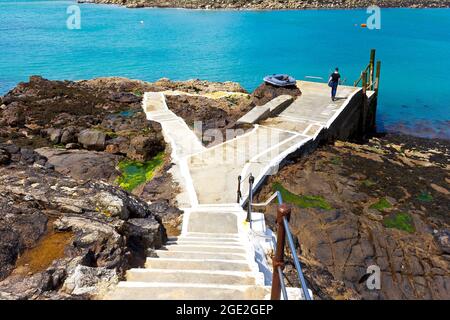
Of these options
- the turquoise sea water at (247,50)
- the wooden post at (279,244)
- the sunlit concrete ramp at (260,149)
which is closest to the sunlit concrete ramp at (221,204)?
the sunlit concrete ramp at (260,149)

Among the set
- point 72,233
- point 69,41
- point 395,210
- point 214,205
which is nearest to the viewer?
point 72,233

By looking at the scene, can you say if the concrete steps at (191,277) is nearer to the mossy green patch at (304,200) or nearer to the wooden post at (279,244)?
the wooden post at (279,244)

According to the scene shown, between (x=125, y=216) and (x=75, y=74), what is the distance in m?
44.5

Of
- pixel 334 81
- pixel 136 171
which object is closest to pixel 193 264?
pixel 136 171

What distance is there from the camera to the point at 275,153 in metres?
16.9

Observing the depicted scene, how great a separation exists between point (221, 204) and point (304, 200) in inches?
132

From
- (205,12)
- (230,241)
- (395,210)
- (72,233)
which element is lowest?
(395,210)

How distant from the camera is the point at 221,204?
1309 centimetres

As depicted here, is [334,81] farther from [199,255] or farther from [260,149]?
[199,255]

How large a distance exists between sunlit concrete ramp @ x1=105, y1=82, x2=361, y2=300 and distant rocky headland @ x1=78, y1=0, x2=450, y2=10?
92.0 meters

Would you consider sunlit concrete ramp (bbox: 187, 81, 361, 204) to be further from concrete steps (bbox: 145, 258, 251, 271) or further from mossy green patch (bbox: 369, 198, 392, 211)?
concrete steps (bbox: 145, 258, 251, 271)

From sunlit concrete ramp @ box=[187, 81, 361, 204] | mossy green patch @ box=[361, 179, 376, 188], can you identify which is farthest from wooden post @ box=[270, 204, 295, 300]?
mossy green patch @ box=[361, 179, 376, 188]

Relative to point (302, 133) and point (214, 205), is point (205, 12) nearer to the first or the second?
point (302, 133)
